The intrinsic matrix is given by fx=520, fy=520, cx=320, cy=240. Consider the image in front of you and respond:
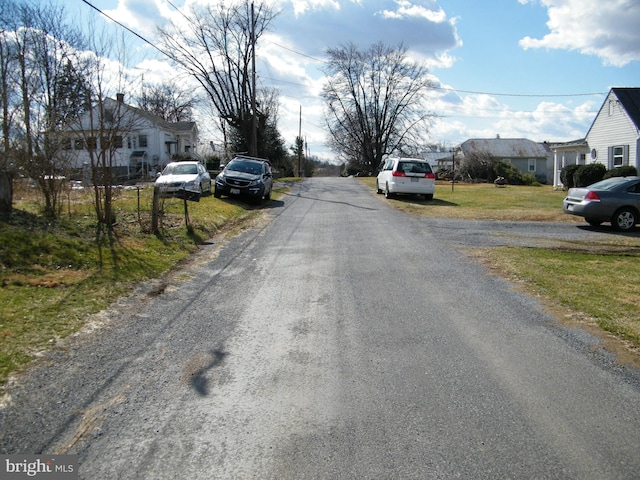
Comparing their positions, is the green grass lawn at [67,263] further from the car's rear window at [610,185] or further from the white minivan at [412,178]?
the car's rear window at [610,185]

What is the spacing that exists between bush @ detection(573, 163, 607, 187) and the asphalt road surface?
21.3m

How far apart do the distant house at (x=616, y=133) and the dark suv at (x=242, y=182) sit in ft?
59.3

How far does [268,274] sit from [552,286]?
4.28 meters

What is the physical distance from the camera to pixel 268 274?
27.2ft

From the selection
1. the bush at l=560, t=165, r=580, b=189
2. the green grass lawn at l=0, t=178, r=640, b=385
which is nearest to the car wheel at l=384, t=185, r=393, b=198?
the green grass lawn at l=0, t=178, r=640, b=385

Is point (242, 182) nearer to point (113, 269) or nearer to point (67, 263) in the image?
point (113, 269)

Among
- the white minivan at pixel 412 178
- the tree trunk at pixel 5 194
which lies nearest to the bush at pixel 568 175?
the white minivan at pixel 412 178

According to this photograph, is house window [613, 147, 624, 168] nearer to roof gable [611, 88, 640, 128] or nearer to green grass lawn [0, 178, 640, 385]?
roof gable [611, 88, 640, 128]

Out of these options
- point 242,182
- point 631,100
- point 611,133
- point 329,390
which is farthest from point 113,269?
point 631,100

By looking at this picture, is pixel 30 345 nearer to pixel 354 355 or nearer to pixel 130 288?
pixel 130 288

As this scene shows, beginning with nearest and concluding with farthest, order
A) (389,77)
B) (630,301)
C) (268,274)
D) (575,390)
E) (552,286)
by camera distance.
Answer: (575,390)
(630,301)
(552,286)
(268,274)
(389,77)

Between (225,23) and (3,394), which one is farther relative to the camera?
(225,23)

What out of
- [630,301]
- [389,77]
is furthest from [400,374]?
[389,77]

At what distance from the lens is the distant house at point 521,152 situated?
193ft
